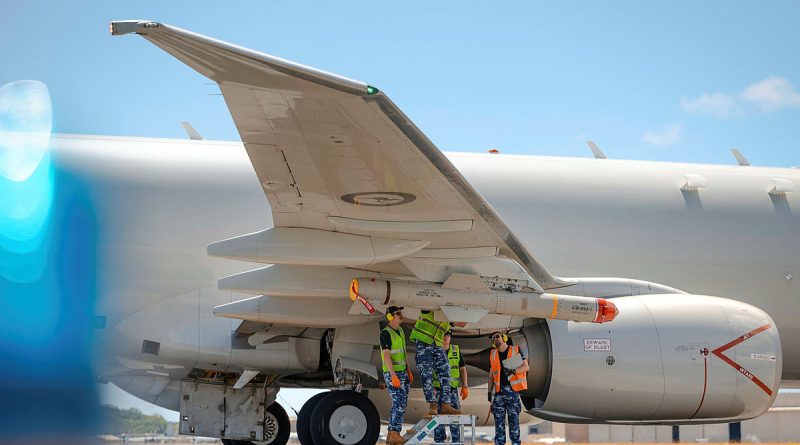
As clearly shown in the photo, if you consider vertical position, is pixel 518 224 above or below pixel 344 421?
above

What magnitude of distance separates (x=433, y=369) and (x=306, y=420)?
1.82 meters

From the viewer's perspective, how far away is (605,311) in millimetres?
11641

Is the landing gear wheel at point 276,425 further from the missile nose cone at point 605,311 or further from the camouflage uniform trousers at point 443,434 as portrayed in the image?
the missile nose cone at point 605,311

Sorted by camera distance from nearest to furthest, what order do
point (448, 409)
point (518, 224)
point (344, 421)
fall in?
point (448, 409), point (344, 421), point (518, 224)

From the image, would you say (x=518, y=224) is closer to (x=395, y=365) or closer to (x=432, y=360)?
(x=432, y=360)

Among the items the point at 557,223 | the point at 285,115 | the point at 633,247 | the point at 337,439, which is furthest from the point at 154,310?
the point at 633,247

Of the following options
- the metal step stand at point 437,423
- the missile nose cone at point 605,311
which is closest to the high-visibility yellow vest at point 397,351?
the metal step stand at point 437,423

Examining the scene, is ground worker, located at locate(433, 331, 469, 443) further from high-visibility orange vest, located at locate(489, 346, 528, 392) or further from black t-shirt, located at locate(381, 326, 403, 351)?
black t-shirt, located at locate(381, 326, 403, 351)

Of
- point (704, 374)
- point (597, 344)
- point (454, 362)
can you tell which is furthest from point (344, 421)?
point (704, 374)

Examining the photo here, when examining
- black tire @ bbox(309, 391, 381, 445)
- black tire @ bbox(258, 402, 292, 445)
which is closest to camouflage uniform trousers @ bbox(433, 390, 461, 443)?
black tire @ bbox(309, 391, 381, 445)

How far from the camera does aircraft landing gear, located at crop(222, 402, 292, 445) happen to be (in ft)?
45.9

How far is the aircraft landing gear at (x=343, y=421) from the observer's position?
12.0 meters

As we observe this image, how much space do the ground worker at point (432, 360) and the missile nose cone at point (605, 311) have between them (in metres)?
1.77

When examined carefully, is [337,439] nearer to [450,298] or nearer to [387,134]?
[450,298]
